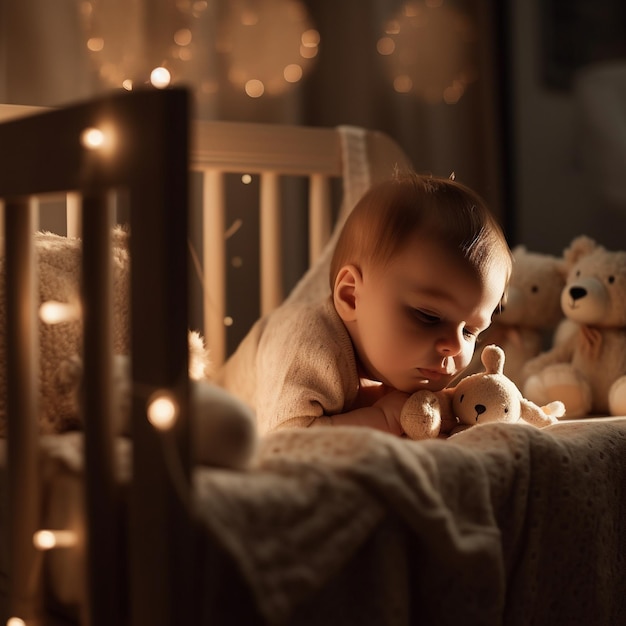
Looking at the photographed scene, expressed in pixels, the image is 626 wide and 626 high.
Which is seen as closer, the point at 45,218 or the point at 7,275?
the point at 7,275

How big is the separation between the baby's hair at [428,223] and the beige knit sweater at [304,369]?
10 cm

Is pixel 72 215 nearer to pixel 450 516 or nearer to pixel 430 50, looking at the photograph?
pixel 450 516

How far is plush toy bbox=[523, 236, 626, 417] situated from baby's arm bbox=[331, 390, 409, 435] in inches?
15.5

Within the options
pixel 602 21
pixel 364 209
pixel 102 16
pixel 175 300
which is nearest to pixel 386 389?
pixel 364 209

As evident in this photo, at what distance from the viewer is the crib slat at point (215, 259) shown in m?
1.54

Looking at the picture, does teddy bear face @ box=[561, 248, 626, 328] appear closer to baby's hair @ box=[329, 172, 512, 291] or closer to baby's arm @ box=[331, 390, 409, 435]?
baby's hair @ box=[329, 172, 512, 291]

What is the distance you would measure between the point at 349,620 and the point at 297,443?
171 mm

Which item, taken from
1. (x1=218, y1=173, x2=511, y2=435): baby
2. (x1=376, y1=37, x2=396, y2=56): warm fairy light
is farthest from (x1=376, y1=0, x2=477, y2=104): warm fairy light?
(x1=218, y1=173, x2=511, y2=435): baby

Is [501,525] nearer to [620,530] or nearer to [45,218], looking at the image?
[620,530]

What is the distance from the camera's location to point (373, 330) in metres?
1.24

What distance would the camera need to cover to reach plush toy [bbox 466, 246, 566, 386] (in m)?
1.65

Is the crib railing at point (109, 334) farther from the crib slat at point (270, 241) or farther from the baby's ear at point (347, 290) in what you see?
the crib slat at point (270, 241)

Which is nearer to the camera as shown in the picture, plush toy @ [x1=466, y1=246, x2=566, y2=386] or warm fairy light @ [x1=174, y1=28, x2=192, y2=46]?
plush toy @ [x1=466, y1=246, x2=566, y2=386]

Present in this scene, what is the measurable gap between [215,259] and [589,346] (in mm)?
628
